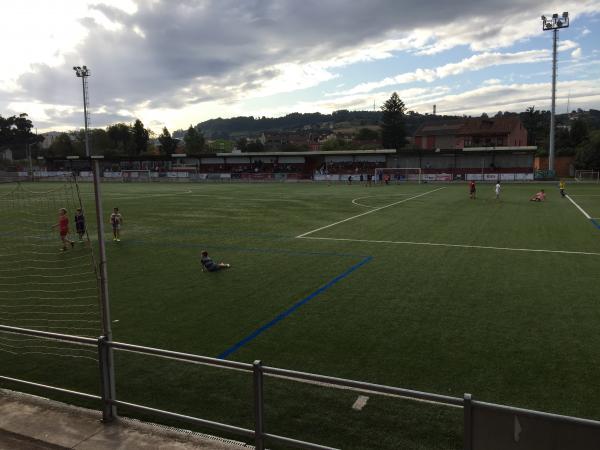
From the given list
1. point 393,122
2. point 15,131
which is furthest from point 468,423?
point 15,131

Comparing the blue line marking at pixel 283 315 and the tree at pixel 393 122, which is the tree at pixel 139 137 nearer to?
the tree at pixel 393 122

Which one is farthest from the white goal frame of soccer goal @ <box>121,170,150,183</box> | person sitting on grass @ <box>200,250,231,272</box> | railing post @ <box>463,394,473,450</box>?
railing post @ <box>463,394,473,450</box>

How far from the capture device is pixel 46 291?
44.0 ft

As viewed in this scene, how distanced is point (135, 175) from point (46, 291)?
81.7 metres

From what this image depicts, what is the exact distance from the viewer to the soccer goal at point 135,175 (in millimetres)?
88125

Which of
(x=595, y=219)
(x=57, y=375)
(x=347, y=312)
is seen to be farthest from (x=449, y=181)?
(x=57, y=375)

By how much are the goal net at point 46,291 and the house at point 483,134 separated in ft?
309

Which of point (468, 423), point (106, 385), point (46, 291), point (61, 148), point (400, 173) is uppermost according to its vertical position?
point (61, 148)

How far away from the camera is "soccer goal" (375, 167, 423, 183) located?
70250mm

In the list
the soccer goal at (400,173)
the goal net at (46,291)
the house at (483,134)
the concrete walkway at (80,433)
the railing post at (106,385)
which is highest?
the house at (483,134)

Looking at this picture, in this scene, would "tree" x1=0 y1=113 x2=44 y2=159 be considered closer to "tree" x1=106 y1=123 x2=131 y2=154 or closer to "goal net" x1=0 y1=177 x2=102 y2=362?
"tree" x1=106 y1=123 x2=131 y2=154

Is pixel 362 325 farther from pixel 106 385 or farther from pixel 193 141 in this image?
pixel 193 141

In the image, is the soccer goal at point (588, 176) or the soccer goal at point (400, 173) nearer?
the soccer goal at point (588, 176)

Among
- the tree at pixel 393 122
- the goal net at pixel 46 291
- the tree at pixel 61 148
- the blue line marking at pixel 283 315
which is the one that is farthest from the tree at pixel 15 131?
the blue line marking at pixel 283 315
